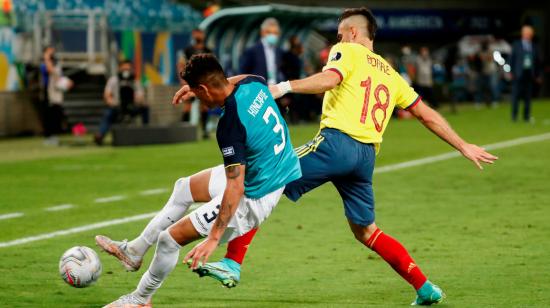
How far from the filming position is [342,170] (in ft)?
27.9

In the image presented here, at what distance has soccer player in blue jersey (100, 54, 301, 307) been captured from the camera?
7.55m

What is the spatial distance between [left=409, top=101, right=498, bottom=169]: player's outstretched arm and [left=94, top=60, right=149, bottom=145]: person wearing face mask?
55.3 ft

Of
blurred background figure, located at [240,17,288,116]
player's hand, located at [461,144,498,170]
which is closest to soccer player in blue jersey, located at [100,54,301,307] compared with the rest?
player's hand, located at [461,144,498,170]

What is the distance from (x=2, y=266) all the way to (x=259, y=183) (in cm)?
352

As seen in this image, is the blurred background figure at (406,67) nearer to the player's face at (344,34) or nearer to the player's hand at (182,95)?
the player's face at (344,34)

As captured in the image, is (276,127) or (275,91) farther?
(275,91)

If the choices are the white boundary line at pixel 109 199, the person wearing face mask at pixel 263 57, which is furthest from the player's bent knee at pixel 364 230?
the person wearing face mask at pixel 263 57

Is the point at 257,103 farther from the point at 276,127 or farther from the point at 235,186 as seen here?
the point at 235,186

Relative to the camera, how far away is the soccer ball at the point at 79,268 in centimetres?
845

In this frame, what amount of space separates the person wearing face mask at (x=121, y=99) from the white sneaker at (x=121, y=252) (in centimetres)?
1683

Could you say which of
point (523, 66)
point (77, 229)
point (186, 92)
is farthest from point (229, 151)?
point (523, 66)

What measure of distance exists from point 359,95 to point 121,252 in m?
1.94

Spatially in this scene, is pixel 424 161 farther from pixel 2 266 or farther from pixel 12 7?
pixel 12 7

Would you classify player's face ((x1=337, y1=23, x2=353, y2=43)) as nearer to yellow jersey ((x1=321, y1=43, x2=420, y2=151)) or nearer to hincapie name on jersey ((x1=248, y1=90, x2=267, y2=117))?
yellow jersey ((x1=321, y1=43, x2=420, y2=151))
